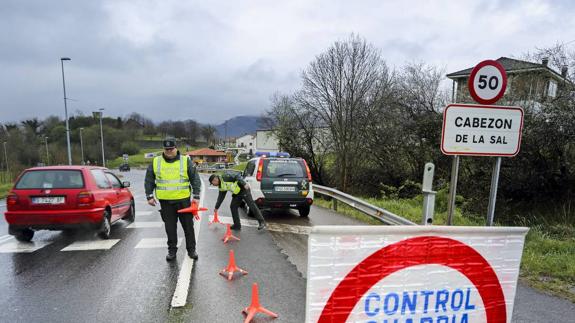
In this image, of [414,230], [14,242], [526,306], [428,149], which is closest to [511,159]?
[428,149]

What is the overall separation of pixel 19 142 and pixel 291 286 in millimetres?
72821

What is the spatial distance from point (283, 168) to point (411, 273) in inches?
276

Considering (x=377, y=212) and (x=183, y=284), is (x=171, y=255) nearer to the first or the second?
(x=183, y=284)

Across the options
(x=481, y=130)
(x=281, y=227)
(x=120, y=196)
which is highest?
(x=481, y=130)

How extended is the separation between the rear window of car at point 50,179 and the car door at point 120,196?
1.09 metres

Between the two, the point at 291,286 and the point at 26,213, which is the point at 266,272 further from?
the point at 26,213

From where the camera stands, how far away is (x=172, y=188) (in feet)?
17.0

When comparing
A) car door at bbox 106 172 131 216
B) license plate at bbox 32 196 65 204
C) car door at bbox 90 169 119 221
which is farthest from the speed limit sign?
car door at bbox 106 172 131 216

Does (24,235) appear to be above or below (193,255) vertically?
below

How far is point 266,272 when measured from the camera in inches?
183

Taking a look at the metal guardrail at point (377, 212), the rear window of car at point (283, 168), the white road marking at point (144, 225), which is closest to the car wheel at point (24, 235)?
the white road marking at point (144, 225)

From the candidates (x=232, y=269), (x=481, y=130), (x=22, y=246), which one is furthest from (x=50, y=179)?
(x=481, y=130)

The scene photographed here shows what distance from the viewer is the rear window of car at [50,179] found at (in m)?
6.16

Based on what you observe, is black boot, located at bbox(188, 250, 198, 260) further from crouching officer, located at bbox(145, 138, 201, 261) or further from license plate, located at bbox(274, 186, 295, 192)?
license plate, located at bbox(274, 186, 295, 192)
